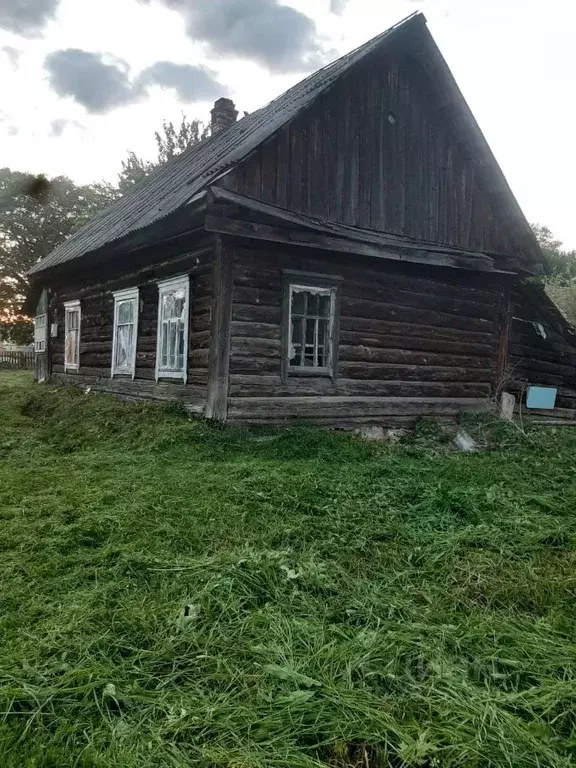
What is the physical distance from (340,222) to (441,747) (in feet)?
26.0

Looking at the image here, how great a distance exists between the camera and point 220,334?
7.91 metres

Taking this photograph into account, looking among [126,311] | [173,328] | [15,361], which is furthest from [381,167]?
[15,361]

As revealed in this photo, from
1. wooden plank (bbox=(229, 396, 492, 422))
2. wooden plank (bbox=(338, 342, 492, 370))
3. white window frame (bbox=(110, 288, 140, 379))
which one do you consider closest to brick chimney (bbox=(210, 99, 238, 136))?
white window frame (bbox=(110, 288, 140, 379))

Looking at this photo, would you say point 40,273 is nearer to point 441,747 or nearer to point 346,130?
point 346,130

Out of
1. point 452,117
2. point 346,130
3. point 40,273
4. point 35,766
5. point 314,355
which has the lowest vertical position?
point 35,766

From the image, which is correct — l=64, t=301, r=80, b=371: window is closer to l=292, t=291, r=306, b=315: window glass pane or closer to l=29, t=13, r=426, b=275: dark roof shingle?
l=29, t=13, r=426, b=275: dark roof shingle

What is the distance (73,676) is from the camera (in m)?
2.33

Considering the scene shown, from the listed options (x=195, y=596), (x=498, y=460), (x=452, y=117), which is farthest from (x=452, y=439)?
(x=195, y=596)

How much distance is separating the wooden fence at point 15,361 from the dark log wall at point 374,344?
79.6ft

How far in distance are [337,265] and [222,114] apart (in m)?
7.81

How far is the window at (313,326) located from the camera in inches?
345

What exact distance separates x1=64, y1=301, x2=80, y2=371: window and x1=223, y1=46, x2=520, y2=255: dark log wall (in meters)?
7.27

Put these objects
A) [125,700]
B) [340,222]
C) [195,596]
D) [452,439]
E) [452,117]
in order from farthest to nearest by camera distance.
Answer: [452,117], [452,439], [340,222], [195,596], [125,700]

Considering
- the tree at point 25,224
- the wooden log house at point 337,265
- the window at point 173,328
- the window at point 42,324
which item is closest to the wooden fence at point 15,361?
the tree at point 25,224
